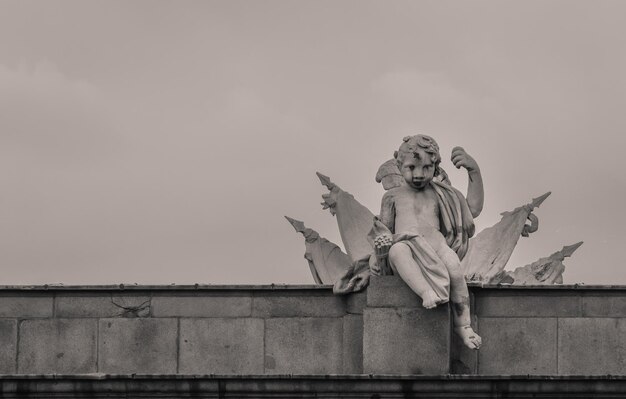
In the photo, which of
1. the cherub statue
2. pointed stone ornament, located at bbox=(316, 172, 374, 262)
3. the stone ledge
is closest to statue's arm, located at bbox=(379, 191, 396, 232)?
the cherub statue

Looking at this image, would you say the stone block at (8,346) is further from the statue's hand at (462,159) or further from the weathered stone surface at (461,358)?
the statue's hand at (462,159)

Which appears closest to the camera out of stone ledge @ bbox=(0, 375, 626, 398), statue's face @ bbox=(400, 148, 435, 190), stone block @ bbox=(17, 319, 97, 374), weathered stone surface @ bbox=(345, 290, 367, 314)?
stone ledge @ bbox=(0, 375, 626, 398)

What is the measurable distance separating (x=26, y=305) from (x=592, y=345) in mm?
8383

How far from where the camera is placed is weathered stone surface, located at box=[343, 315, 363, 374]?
4044cm

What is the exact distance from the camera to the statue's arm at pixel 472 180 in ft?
135

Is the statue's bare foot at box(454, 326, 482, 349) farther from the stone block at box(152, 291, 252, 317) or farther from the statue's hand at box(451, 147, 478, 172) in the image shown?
the stone block at box(152, 291, 252, 317)

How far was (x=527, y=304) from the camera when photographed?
4078 cm

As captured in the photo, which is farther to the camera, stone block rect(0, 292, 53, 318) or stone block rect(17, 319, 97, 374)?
stone block rect(0, 292, 53, 318)

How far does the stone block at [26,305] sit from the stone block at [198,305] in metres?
1.59

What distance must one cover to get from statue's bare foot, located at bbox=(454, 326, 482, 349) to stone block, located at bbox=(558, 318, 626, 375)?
159 centimetres

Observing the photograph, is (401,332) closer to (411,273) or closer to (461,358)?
(411,273)

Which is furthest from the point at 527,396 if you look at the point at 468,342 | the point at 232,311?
the point at 232,311

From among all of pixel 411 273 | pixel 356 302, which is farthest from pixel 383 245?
pixel 356 302

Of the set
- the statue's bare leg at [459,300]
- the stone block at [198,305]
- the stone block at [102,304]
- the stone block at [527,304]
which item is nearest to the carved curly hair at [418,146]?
the statue's bare leg at [459,300]
